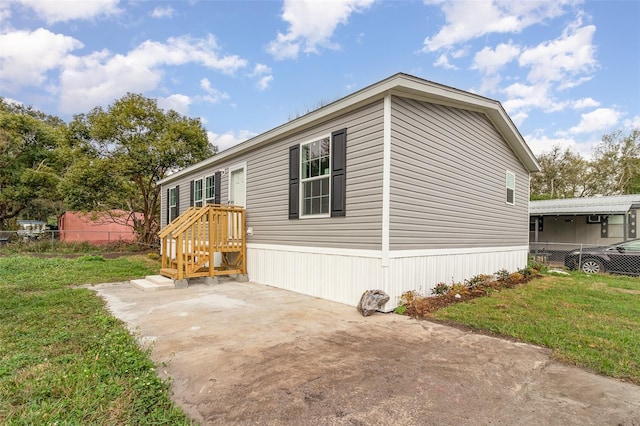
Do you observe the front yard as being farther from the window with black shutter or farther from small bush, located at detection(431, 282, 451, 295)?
the window with black shutter

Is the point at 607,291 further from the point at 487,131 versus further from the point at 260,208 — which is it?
the point at 260,208

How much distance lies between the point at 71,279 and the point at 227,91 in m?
8.58

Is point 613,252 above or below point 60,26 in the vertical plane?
below

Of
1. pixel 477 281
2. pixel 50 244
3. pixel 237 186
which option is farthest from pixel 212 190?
pixel 50 244

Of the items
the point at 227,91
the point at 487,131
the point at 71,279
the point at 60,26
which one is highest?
the point at 60,26

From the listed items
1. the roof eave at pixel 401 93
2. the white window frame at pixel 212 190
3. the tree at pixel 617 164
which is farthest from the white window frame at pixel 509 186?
the tree at pixel 617 164

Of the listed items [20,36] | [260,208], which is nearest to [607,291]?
[260,208]

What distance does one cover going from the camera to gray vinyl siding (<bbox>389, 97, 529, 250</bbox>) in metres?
5.18

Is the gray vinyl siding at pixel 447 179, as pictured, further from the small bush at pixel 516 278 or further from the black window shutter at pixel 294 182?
the black window shutter at pixel 294 182

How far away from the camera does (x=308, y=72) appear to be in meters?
13.8

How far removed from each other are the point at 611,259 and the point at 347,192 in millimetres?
8693

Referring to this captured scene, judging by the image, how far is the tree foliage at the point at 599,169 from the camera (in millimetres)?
22844

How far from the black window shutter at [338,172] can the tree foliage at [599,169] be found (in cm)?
2222

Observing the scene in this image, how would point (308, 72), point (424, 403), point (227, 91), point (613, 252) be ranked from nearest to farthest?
point (424, 403) → point (613, 252) → point (227, 91) → point (308, 72)
